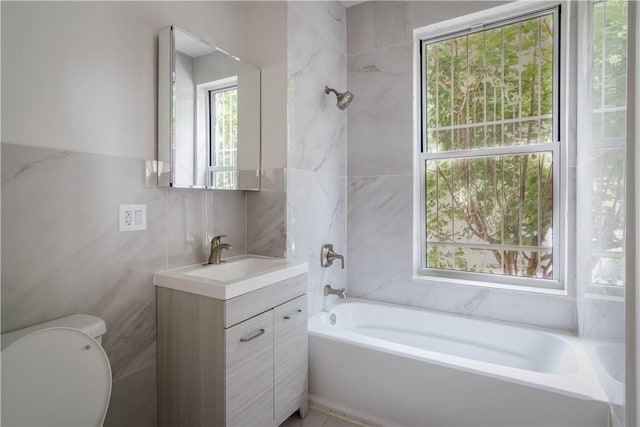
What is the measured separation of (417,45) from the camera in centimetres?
248

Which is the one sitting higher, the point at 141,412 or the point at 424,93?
the point at 424,93

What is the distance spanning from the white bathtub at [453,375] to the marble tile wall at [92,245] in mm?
939

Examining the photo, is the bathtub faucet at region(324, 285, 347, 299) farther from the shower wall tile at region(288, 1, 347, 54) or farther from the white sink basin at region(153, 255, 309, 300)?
the shower wall tile at region(288, 1, 347, 54)

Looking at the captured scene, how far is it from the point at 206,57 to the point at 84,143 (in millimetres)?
798

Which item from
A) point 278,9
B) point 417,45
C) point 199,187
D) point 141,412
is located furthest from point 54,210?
point 417,45

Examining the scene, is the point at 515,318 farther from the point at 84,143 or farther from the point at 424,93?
the point at 84,143

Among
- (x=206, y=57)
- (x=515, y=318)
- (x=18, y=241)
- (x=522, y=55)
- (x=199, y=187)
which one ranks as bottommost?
(x=515, y=318)

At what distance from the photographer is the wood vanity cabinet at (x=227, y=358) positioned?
138 cm

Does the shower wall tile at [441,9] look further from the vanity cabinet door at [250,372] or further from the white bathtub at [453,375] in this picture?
the vanity cabinet door at [250,372]

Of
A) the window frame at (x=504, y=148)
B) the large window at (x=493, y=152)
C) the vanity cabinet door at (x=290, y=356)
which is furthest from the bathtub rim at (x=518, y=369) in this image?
the large window at (x=493, y=152)

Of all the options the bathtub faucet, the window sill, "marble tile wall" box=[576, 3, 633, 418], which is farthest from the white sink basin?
"marble tile wall" box=[576, 3, 633, 418]

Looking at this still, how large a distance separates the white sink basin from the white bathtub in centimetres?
50

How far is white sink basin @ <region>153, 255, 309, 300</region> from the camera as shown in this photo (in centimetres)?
140

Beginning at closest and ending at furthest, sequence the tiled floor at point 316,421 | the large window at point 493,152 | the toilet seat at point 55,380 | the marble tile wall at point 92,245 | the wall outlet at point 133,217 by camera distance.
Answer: the toilet seat at point 55,380 < the marble tile wall at point 92,245 < the wall outlet at point 133,217 < the tiled floor at point 316,421 < the large window at point 493,152
